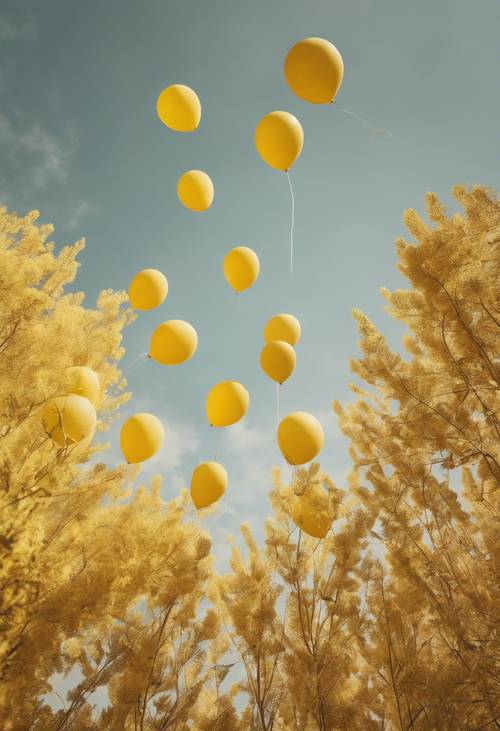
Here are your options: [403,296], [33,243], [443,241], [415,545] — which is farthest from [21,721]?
[443,241]

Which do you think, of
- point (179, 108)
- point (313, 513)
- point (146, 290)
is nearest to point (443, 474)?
point (313, 513)

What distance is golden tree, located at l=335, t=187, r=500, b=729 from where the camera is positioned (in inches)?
94.0

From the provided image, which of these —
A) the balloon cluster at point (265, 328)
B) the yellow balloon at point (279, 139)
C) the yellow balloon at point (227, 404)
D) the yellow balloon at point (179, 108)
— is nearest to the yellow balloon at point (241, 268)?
the balloon cluster at point (265, 328)

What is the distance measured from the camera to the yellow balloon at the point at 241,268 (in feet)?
13.3

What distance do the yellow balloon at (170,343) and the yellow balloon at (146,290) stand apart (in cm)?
31

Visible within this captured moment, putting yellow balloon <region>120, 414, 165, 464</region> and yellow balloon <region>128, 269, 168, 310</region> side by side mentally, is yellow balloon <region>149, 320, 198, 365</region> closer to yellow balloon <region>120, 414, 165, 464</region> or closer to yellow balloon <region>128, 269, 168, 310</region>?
yellow balloon <region>128, 269, 168, 310</region>

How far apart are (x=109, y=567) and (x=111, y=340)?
2.05 metres

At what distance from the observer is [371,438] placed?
10.6 feet

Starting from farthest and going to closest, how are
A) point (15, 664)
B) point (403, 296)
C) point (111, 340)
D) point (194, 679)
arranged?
1. point (194, 679)
2. point (111, 340)
3. point (403, 296)
4. point (15, 664)

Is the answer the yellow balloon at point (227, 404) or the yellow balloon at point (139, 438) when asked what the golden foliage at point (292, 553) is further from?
the yellow balloon at point (227, 404)

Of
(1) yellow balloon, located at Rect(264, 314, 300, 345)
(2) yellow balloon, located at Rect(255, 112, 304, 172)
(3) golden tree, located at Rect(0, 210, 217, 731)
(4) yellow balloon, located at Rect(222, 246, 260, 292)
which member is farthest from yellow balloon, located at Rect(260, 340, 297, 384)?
(2) yellow balloon, located at Rect(255, 112, 304, 172)

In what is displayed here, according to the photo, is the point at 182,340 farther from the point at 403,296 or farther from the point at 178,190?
the point at 403,296

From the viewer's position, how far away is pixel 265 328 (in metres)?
4.36

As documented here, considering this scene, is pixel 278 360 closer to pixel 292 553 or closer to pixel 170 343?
pixel 170 343
